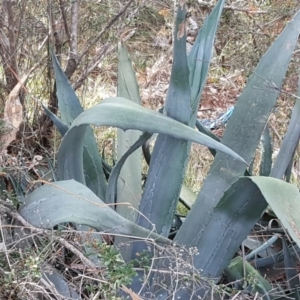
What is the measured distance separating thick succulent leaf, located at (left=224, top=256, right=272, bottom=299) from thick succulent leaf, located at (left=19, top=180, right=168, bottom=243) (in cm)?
21

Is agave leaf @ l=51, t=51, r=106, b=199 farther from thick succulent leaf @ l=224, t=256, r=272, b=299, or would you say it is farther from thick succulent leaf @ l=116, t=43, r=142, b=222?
thick succulent leaf @ l=224, t=256, r=272, b=299

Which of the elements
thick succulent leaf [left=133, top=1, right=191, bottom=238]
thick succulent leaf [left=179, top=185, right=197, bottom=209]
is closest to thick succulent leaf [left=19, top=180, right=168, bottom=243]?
thick succulent leaf [left=133, top=1, right=191, bottom=238]

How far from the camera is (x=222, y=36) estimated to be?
9.95 feet

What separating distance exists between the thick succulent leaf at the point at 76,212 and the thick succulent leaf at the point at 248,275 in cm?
21

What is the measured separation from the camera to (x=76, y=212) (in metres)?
0.98

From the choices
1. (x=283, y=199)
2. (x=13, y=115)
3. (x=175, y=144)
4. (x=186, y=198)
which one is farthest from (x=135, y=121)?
(x=13, y=115)

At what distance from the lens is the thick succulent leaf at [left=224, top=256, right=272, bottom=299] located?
1076 millimetres

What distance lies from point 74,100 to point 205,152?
1212 millimetres

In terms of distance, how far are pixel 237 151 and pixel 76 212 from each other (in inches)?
16.4

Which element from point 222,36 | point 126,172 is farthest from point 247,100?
point 222,36

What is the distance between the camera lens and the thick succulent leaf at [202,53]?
1230 mm

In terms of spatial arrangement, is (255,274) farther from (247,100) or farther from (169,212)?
(247,100)

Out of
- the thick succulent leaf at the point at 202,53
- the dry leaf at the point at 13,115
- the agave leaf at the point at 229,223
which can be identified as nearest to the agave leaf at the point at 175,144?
the thick succulent leaf at the point at 202,53

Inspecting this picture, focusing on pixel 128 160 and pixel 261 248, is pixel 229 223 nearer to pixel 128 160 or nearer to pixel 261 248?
pixel 261 248
